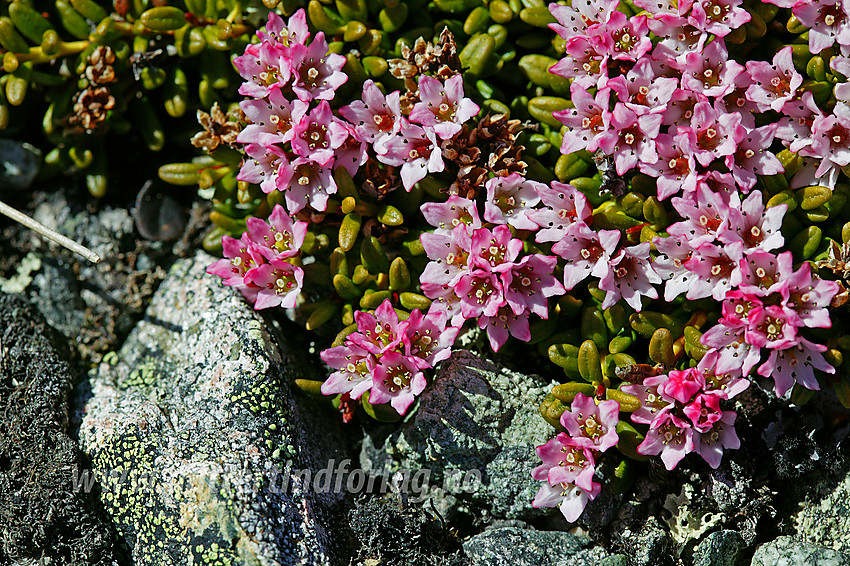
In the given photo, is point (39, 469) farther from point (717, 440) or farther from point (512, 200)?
point (717, 440)

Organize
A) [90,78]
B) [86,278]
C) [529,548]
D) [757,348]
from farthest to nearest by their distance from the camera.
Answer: [86,278] → [90,78] → [529,548] → [757,348]

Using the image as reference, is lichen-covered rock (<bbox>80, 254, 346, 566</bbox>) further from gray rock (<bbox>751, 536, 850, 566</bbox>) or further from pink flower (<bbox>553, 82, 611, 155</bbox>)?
gray rock (<bbox>751, 536, 850, 566</bbox>)

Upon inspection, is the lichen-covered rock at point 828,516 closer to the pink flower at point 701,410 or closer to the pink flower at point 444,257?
the pink flower at point 701,410

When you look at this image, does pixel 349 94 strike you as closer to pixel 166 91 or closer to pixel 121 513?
pixel 166 91

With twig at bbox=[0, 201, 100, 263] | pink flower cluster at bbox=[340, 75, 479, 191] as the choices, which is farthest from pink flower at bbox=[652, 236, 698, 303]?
twig at bbox=[0, 201, 100, 263]

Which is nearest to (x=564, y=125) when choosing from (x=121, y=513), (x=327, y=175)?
(x=327, y=175)

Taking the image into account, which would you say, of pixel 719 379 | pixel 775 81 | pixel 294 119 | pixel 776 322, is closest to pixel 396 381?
pixel 294 119

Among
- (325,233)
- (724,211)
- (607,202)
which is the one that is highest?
(724,211)
